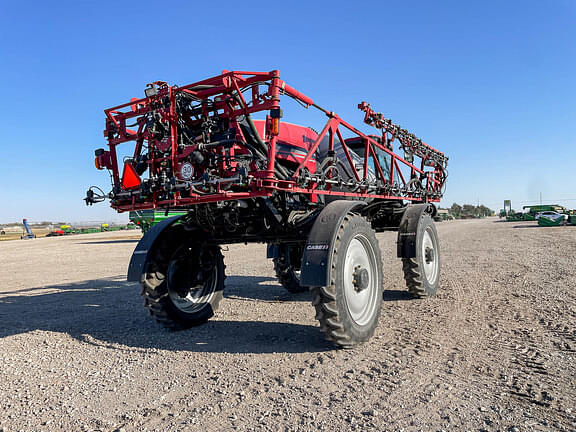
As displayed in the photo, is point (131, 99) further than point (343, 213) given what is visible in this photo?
Yes

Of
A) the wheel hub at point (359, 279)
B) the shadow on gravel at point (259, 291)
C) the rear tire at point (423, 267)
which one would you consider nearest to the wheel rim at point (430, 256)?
the rear tire at point (423, 267)

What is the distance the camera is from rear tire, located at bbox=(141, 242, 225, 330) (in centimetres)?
518

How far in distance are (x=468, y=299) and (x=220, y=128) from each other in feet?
16.0

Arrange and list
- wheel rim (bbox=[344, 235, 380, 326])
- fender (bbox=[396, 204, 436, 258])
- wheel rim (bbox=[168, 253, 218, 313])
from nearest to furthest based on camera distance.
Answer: wheel rim (bbox=[344, 235, 380, 326])
wheel rim (bbox=[168, 253, 218, 313])
fender (bbox=[396, 204, 436, 258])

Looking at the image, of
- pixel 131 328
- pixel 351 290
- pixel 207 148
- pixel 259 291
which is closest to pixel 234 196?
pixel 207 148

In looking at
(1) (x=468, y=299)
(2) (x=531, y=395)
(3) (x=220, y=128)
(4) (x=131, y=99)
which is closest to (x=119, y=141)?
(4) (x=131, y=99)

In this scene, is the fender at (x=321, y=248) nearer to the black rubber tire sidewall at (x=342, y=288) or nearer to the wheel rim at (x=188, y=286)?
the black rubber tire sidewall at (x=342, y=288)

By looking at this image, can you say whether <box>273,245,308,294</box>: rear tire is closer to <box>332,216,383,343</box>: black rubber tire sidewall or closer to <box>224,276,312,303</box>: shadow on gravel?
<box>224,276,312,303</box>: shadow on gravel

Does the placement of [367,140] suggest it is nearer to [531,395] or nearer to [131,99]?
[131,99]

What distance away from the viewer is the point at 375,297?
4926mm

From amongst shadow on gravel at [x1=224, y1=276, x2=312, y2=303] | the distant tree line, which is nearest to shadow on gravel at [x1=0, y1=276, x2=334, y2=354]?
shadow on gravel at [x1=224, y1=276, x2=312, y2=303]

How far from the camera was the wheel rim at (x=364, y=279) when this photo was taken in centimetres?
458

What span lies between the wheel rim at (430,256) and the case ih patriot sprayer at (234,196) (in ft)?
3.20

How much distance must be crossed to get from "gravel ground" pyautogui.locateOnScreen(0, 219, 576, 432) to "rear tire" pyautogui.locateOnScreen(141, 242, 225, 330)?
0.26 m
